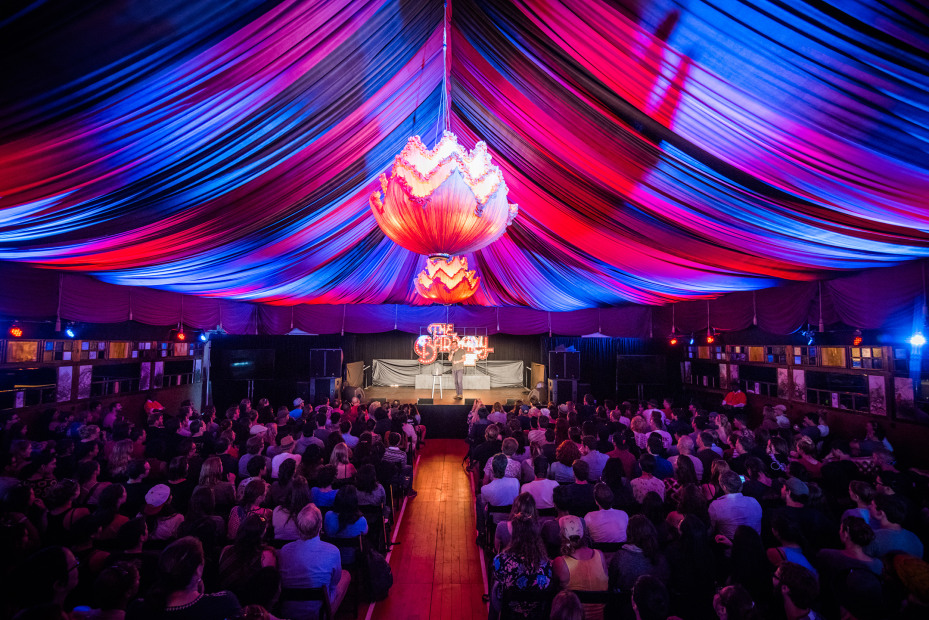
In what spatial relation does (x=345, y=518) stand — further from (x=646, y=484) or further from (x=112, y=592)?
(x=646, y=484)

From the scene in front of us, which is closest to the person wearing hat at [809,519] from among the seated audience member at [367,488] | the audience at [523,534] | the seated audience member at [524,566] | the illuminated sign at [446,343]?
the audience at [523,534]

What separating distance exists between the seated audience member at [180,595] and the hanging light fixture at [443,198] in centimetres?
231

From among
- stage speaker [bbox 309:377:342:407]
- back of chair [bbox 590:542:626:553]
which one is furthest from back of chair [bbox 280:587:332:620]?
stage speaker [bbox 309:377:342:407]

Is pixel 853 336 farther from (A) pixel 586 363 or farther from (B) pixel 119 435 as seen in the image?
(B) pixel 119 435

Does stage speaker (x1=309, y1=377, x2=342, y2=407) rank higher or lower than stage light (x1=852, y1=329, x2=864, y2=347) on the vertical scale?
lower

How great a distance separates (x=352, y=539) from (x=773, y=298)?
6.46m

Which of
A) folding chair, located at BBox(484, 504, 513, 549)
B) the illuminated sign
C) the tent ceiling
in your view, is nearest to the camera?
the tent ceiling

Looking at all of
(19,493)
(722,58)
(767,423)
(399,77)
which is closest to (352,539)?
(19,493)

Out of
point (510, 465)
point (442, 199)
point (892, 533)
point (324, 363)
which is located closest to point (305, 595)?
point (510, 465)

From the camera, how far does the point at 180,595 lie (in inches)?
83.0

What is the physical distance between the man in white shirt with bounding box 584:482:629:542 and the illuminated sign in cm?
624

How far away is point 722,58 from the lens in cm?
204

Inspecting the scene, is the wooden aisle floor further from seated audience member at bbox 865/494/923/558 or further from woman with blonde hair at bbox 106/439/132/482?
seated audience member at bbox 865/494/923/558

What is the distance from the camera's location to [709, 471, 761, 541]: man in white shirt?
131 inches
